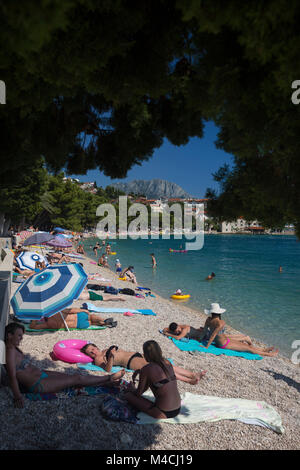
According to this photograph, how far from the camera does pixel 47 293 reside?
19.2 feet

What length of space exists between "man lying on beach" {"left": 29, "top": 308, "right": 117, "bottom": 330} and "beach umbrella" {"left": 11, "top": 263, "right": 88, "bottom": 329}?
100 centimetres

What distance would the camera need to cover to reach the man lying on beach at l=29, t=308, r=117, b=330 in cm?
668

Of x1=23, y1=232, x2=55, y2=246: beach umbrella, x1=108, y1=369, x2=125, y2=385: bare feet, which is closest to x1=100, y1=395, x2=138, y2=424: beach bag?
x1=108, y1=369, x2=125, y2=385: bare feet

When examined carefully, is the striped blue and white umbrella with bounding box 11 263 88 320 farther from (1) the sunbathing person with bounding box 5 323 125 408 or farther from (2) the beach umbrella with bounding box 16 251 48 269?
(2) the beach umbrella with bounding box 16 251 48 269

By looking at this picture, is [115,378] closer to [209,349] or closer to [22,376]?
[22,376]

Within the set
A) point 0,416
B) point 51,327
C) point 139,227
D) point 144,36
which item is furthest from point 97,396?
point 139,227

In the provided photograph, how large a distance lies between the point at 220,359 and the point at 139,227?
111 m

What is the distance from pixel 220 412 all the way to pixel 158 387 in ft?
3.36

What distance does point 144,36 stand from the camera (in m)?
2.18

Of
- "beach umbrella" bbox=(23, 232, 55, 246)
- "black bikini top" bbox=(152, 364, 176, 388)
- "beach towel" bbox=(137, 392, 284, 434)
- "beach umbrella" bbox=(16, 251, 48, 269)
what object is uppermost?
"beach umbrella" bbox=(23, 232, 55, 246)

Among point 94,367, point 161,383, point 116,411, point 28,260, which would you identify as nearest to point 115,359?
point 94,367

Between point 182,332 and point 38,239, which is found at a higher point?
point 38,239

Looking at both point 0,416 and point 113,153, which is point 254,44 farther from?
point 0,416

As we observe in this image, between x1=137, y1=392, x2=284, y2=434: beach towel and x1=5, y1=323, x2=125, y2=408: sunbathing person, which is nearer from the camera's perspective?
x1=5, y1=323, x2=125, y2=408: sunbathing person
